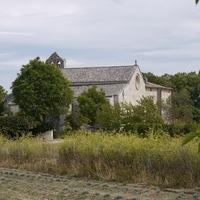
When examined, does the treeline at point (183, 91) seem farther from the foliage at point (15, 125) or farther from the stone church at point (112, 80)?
the foliage at point (15, 125)

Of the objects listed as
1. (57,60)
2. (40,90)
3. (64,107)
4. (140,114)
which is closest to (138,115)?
(140,114)

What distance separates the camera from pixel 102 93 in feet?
150

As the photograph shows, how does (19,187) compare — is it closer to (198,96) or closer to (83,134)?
(83,134)

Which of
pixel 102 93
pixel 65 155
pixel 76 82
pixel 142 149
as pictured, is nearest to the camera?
pixel 142 149

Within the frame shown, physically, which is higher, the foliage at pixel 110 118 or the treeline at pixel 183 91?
the treeline at pixel 183 91

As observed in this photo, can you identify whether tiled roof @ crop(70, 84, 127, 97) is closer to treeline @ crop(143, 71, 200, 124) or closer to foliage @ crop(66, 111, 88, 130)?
treeline @ crop(143, 71, 200, 124)

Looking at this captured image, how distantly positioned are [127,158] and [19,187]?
424 cm

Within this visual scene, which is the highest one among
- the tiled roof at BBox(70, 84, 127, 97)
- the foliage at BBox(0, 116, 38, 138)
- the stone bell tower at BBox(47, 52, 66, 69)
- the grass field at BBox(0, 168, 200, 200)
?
the stone bell tower at BBox(47, 52, 66, 69)

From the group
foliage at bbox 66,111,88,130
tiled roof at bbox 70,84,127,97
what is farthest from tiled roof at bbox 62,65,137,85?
foliage at bbox 66,111,88,130

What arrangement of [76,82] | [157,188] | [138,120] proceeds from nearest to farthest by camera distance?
[157,188], [138,120], [76,82]

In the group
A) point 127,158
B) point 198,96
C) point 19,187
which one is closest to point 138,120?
point 127,158

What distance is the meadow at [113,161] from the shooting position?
39.2ft

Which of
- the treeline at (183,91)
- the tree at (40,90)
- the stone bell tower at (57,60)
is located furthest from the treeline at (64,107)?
the stone bell tower at (57,60)

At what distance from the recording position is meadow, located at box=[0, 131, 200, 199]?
39.2 feet
